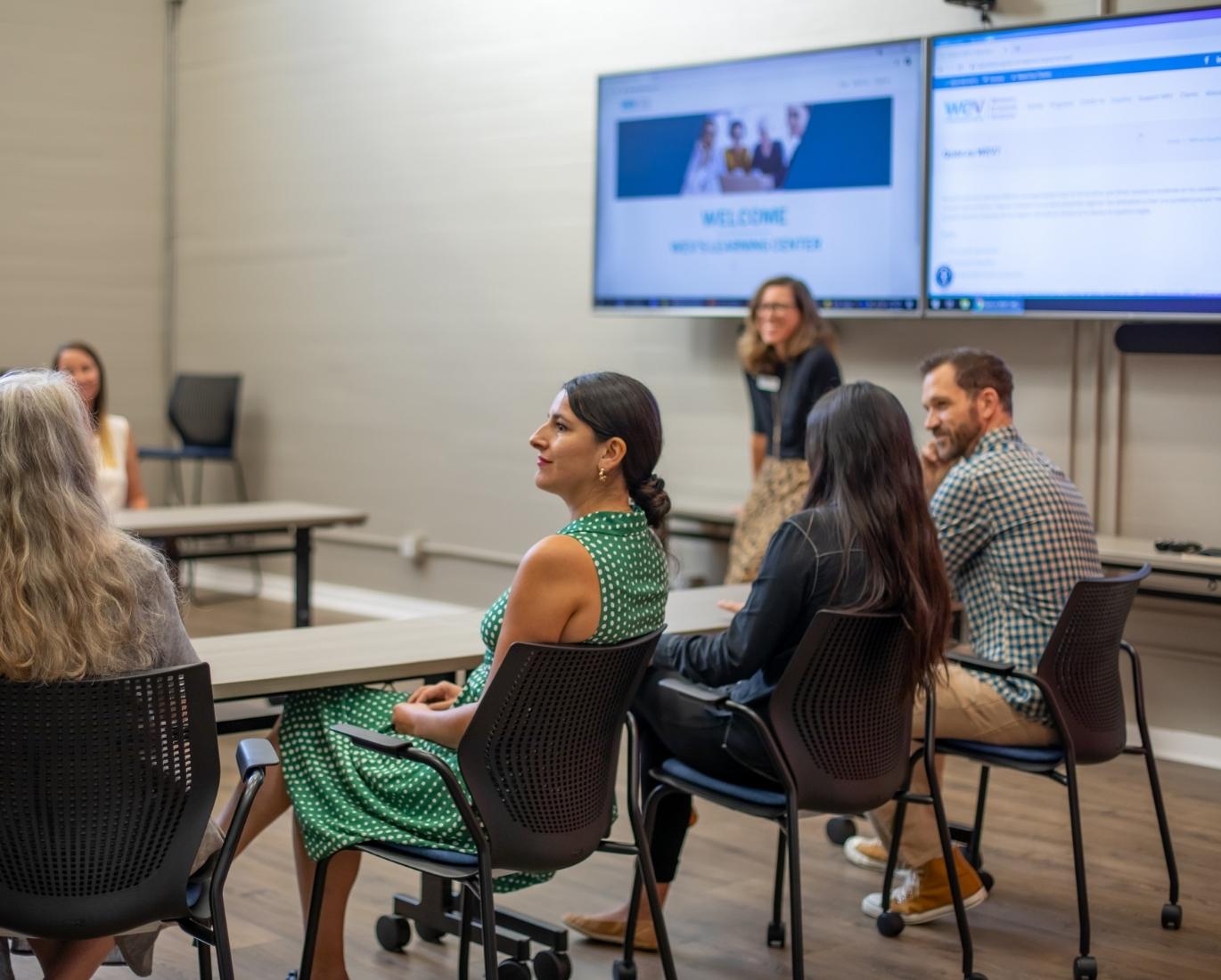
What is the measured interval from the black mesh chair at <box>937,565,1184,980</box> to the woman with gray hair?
1.69 m

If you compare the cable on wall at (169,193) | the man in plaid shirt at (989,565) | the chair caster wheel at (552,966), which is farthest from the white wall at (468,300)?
the chair caster wheel at (552,966)

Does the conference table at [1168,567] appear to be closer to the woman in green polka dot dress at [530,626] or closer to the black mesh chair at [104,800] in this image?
the woman in green polka dot dress at [530,626]

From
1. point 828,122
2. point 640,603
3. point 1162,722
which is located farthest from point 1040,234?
point 640,603

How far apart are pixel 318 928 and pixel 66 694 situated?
0.89 metres

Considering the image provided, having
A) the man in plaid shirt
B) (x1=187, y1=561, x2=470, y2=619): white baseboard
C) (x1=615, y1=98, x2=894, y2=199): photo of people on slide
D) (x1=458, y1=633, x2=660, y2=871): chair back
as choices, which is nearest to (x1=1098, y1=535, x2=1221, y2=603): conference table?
the man in plaid shirt

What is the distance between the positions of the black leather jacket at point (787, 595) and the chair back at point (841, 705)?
0.23 feet

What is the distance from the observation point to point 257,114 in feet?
26.2

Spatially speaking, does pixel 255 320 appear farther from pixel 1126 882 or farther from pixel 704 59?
pixel 1126 882

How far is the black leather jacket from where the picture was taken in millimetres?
2805

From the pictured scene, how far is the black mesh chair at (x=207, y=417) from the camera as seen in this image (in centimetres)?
791

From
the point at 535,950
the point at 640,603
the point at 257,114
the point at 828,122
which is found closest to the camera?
the point at 640,603

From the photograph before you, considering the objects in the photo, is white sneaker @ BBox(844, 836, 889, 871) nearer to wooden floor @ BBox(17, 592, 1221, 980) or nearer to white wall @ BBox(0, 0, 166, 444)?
wooden floor @ BBox(17, 592, 1221, 980)

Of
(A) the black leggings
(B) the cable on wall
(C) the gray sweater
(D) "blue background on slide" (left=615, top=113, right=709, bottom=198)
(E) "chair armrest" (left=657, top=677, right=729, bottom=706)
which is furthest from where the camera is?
(B) the cable on wall

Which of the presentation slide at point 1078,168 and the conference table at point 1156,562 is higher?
the presentation slide at point 1078,168
